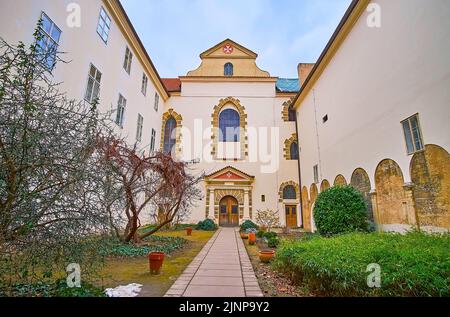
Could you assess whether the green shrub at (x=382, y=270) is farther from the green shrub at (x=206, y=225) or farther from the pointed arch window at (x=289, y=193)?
the pointed arch window at (x=289, y=193)

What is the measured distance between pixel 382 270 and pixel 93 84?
1075 cm

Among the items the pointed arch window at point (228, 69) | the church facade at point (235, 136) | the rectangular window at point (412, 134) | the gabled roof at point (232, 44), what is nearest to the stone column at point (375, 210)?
the rectangular window at point (412, 134)

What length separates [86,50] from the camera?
8602 millimetres

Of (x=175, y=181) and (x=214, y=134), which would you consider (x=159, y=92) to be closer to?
(x=214, y=134)

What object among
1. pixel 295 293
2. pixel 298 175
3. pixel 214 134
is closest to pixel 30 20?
pixel 295 293

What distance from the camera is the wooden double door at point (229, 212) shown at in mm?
16297

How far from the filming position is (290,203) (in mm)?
16312

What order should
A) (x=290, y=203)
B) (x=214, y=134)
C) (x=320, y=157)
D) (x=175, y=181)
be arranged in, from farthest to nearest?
(x=214, y=134), (x=290, y=203), (x=320, y=157), (x=175, y=181)

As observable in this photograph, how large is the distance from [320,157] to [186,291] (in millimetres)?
11307

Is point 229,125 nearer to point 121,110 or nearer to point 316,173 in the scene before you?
point 316,173

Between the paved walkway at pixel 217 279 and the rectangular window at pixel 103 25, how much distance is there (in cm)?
993

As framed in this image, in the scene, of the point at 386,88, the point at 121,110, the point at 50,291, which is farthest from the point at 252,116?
the point at 50,291

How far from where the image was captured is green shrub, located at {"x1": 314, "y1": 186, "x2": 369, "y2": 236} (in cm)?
802
